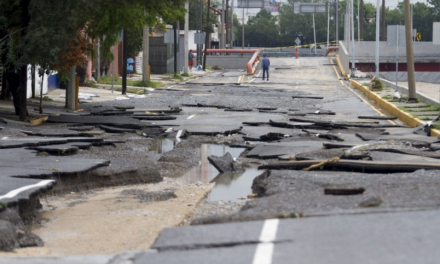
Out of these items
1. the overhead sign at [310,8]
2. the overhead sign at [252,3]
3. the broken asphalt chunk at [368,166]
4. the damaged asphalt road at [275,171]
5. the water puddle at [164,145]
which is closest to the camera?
the damaged asphalt road at [275,171]

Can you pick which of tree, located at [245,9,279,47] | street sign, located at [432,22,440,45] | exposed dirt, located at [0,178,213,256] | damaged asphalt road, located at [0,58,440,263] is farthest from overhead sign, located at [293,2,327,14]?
exposed dirt, located at [0,178,213,256]

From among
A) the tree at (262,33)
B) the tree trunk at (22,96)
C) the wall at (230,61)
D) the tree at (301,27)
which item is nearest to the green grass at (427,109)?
the tree trunk at (22,96)

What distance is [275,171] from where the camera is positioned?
428 inches

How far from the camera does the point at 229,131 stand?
56.5 feet

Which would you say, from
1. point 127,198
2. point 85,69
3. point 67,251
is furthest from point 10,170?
point 85,69

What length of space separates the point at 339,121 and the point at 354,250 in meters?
14.6

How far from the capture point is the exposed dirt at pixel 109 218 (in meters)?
7.46

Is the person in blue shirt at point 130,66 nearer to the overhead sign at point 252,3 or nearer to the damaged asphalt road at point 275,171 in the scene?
the damaged asphalt road at point 275,171

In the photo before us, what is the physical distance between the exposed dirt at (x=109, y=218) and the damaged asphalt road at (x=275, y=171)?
16.0 inches

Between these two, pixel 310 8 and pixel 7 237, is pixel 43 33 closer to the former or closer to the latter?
pixel 7 237

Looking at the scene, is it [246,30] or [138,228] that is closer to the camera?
[138,228]

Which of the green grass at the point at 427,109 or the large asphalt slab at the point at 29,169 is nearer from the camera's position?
the large asphalt slab at the point at 29,169

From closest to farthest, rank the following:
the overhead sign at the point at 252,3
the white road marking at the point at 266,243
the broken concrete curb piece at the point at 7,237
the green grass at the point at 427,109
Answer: the white road marking at the point at 266,243, the broken concrete curb piece at the point at 7,237, the green grass at the point at 427,109, the overhead sign at the point at 252,3

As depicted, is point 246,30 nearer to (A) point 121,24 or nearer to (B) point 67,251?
(A) point 121,24
